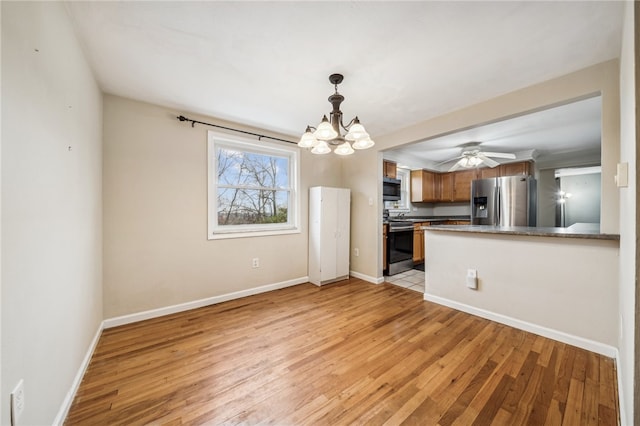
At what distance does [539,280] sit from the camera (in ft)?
7.47

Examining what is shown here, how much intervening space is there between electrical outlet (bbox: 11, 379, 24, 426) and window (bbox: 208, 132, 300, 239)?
2101 mm

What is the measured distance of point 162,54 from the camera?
1.85 metres

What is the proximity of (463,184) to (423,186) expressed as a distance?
1.02 m

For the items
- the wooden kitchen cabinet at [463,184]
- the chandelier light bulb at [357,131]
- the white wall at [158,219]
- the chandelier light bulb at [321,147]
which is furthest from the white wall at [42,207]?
the wooden kitchen cabinet at [463,184]

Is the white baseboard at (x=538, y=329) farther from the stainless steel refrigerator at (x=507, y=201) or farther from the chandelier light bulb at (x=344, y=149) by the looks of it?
the stainless steel refrigerator at (x=507, y=201)

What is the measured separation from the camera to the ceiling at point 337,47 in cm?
145

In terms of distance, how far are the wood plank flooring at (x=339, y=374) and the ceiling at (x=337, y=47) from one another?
7.76 feet

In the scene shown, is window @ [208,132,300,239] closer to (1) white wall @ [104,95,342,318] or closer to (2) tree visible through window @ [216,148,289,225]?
(2) tree visible through window @ [216,148,289,225]

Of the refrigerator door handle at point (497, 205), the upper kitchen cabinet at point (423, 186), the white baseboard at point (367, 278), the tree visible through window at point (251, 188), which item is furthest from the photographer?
the upper kitchen cabinet at point (423, 186)

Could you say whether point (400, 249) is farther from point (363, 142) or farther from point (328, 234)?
point (363, 142)

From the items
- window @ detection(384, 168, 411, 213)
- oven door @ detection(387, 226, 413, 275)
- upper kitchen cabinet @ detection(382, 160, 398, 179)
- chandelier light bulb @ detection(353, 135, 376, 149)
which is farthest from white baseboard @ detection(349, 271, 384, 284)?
chandelier light bulb @ detection(353, 135, 376, 149)

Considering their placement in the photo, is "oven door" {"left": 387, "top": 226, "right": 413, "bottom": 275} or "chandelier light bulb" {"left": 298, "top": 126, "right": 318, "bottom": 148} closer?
"chandelier light bulb" {"left": 298, "top": 126, "right": 318, "bottom": 148}

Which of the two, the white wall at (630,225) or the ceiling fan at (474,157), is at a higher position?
the ceiling fan at (474,157)

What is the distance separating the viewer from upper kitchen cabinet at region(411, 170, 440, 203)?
5.58 m
